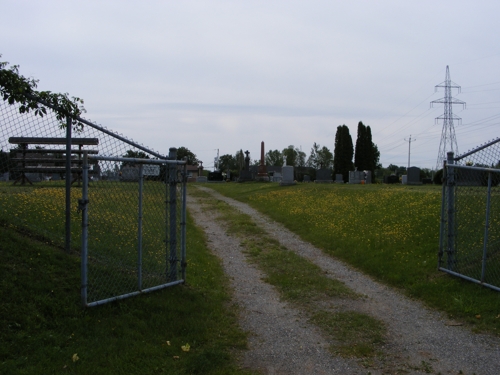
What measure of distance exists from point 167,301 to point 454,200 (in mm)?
5313

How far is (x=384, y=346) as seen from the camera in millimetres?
5340

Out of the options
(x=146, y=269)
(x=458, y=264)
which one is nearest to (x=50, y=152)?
(x=146, y=269)

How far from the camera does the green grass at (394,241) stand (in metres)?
6.77

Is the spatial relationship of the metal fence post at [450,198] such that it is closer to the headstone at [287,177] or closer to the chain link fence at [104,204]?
the chain link fence at [104,204]

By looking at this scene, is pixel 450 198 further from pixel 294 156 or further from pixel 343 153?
pixel 294 156

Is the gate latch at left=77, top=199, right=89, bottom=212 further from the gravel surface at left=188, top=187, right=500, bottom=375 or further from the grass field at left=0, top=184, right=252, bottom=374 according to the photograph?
the gravel surface at left=188, top=187, right=500, bottom=375

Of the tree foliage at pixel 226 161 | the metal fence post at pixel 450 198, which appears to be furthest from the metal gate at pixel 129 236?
the tree foliage at pixel 226 161

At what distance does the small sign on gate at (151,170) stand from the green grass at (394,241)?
4.41 m

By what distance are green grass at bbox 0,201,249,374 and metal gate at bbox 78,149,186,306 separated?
0.26m

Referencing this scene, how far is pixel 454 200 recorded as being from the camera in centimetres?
834

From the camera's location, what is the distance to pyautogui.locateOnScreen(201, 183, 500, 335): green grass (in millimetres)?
6770

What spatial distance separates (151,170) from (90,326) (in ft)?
6.86

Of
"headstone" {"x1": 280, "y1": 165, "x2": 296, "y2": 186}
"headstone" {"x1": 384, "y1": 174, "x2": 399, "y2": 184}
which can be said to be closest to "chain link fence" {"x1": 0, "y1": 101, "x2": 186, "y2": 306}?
"headstone" {"x1": 280, "y1": 165, "x2": 296, "y2": 186}

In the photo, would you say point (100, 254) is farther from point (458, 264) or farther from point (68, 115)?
point (458, 264)
